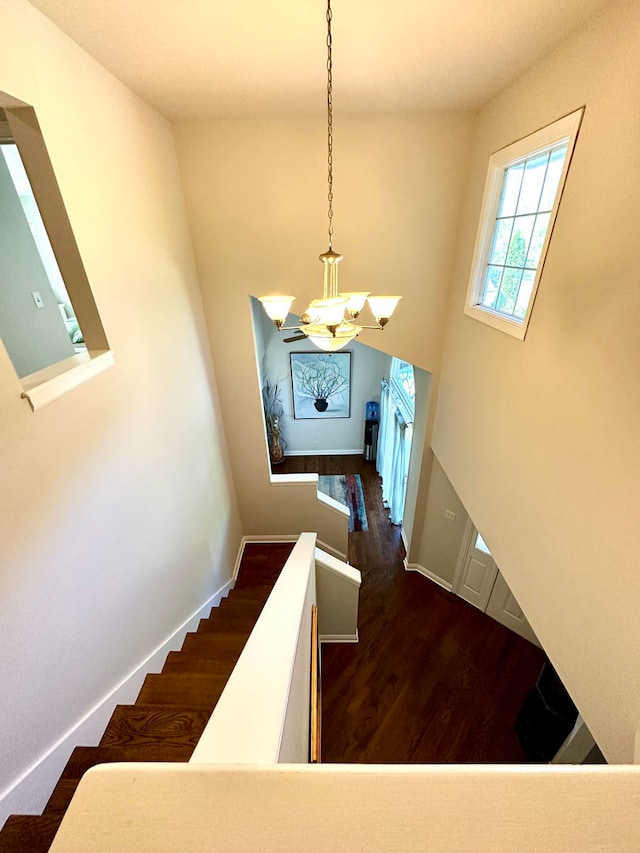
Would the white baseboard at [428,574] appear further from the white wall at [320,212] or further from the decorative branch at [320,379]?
the decorative branch at [320,379]

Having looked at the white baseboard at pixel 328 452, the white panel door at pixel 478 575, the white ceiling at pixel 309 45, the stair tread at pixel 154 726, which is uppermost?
the white ceiling at pixel 309 45

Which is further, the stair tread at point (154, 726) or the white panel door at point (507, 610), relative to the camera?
the white panel door at point (507, 610)

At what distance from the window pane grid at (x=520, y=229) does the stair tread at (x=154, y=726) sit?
9.33 ft

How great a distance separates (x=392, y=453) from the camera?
224 inches

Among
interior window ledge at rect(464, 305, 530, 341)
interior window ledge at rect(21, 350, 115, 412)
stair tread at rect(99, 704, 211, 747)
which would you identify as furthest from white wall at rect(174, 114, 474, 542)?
stair tread at rect(99, 704, 211, 747)

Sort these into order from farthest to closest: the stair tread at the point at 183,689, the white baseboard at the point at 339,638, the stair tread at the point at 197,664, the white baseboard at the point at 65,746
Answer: the white baseboard at the point at 339,638 → the stair tread at the point at 197,664 → the stair tread at the point at 183,689 → the white baseboard at the point at 65,746

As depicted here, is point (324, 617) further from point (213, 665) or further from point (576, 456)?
point (576, 456)

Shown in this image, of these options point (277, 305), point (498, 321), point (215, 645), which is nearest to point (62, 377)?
point (277, 305)

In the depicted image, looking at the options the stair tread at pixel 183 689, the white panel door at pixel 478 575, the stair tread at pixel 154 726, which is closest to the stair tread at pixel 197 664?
the stair tread at pixel 183 689

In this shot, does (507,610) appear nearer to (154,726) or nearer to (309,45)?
(154,726)

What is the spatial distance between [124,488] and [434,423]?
279 cm

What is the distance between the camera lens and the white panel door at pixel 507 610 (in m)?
3.65

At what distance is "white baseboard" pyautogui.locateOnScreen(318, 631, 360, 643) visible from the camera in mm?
3590

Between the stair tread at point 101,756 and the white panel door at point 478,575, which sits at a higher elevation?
the stair tread at point 101,756
